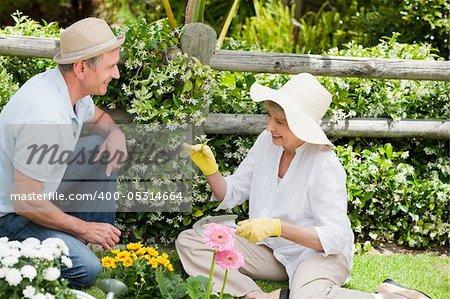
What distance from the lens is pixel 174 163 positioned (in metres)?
4.19

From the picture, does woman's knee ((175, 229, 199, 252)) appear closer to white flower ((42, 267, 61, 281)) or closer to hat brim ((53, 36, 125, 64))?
hat brim ((53, 36, 125, 64))

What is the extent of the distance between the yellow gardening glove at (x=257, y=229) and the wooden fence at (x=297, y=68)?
1.12m

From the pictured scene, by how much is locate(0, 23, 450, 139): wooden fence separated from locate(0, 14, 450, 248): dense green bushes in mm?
73

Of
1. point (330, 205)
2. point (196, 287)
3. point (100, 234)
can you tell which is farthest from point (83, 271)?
point (330, 205)

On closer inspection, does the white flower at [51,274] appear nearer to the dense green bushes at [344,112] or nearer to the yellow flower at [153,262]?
the yellow flower at [153,262]

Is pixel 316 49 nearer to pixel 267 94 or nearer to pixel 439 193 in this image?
pixel 439 193

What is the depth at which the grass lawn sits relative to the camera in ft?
12.8

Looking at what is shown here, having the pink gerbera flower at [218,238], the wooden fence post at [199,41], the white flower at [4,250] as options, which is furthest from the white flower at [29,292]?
the wooden fence post at [199,41]

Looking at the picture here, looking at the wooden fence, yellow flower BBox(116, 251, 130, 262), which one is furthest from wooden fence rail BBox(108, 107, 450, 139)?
yellow flower BBox(116, 251, 130, 262)

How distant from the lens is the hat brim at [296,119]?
3418mm

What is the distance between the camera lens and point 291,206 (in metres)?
3.62

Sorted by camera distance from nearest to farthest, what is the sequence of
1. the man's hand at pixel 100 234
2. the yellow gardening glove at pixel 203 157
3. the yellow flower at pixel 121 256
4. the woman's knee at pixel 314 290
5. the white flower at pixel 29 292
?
the white flower at pixel 29 292
the yellow flower at pixel 121 256
the woman's knee at pixel 314 290
the man's hand at pixel 100 234
the yellow gardening glove at pixel 203 157

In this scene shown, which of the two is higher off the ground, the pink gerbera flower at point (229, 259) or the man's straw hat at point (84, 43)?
the man's straw hat at point (84, 43)

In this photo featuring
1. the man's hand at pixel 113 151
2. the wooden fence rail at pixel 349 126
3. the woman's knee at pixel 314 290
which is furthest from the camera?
the wooden fence rail at pixel 349 126
